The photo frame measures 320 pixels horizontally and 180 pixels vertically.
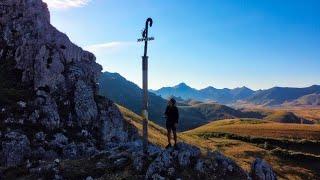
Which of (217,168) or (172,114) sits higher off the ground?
(172,114)

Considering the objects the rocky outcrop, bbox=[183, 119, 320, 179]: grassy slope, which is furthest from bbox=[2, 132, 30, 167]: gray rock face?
bbox=[183, 119, 320, 179]: grassy slope

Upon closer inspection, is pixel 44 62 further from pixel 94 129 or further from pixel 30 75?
pixel 94 129

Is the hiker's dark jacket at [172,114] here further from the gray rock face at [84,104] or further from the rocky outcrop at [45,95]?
the gray rock face at [84,104]

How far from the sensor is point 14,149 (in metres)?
45.0

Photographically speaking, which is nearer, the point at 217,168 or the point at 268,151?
the point at 217,168

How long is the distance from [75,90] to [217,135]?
85065mm

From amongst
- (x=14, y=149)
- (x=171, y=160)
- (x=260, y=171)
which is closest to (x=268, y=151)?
(x=14, y=149)

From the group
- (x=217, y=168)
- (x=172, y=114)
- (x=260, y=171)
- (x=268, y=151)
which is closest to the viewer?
(x=217, y=168)

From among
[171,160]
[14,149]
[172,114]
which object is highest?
[172,114]

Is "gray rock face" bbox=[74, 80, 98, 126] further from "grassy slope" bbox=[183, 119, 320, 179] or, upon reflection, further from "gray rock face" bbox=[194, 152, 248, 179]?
"gray rock face" bbox=[194, 152, 248, 179]

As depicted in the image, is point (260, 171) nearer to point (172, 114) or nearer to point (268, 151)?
point (172, 114)

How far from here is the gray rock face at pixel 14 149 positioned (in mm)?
44406

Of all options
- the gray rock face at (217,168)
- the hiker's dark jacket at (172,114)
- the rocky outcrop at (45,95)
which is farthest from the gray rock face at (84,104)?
the gray rock face at (217,168)

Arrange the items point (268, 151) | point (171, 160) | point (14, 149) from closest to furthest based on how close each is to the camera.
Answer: point (171, 160) < point (14, 149) < point (268, 151)
